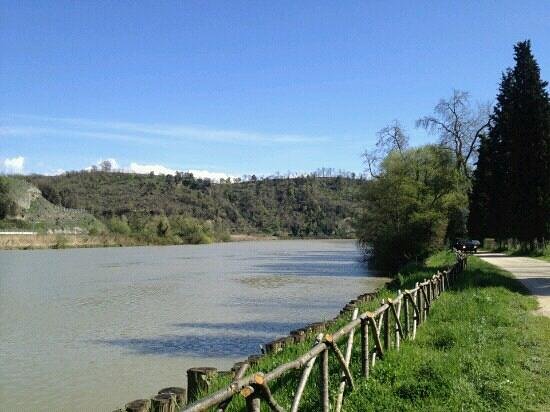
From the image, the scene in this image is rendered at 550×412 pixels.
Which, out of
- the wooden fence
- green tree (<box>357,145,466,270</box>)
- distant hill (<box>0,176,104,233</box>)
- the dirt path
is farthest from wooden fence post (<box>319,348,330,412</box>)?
distant hill (<box>0,176,104,233</box>)

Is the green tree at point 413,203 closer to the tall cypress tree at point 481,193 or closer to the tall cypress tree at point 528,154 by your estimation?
the tall cypress tree at point 481,193

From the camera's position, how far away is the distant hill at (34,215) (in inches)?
5392

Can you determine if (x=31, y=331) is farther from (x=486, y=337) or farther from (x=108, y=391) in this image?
(x=486, y=337)

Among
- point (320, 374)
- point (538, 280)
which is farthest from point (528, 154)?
point (320, 374)

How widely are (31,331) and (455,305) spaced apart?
15168 millimetres

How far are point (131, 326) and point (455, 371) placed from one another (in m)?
15.7

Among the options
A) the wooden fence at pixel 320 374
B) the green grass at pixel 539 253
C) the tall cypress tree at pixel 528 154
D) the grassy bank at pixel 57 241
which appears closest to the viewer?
the wooden fence at pixel 320 374

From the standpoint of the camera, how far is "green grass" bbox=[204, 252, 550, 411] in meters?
8.00

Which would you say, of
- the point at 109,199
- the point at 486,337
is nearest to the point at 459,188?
the point at 486,337

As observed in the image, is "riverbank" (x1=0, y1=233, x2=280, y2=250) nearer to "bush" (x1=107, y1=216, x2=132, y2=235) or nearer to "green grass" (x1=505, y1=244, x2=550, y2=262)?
"bush" (x1=107, y1=216, x2=132, y2=235)

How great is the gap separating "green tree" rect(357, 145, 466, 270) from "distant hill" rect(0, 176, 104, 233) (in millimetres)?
102488

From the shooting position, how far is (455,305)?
16094mm

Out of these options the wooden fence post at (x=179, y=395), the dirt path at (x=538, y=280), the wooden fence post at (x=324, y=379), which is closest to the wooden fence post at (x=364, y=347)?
the wooden fence post at (x=324, y=379)

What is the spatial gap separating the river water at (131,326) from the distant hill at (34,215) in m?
102
